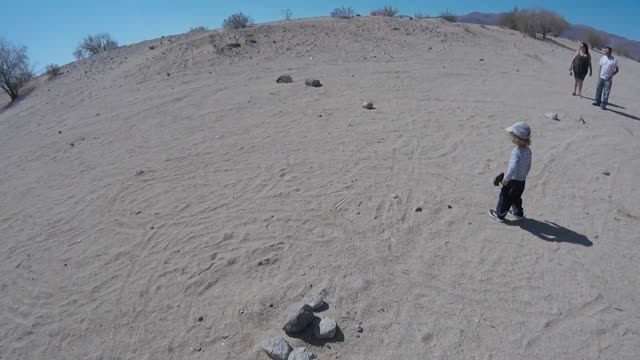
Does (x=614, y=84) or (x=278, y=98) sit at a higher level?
(x=278, y=98)

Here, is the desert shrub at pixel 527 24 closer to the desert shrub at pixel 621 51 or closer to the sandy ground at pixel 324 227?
the desert shrub at pixel 621 51

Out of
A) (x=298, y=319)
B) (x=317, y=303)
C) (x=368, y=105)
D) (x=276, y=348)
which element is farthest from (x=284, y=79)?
(x=276, y=348)

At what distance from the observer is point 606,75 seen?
10383 mm

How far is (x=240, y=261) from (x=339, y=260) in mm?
1133

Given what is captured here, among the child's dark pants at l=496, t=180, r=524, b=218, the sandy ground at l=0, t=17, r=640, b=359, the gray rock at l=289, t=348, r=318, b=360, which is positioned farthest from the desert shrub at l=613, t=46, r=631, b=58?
the gray rock at l=289, t=348, r=318, b=360

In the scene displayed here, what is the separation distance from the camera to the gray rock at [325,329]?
3.76 m

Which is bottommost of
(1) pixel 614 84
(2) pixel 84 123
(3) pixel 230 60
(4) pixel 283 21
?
(1) pixel 614 84

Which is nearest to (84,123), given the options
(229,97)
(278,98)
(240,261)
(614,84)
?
(229,97)

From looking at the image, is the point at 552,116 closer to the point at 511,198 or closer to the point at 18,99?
the point at 511,198

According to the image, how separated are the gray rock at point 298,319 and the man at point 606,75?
10.2m

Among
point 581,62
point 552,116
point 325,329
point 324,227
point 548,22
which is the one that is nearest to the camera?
point 325,329

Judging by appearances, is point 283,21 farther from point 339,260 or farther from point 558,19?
point 339,260

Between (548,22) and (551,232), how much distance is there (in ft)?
72.0

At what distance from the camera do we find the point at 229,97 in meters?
11.4
